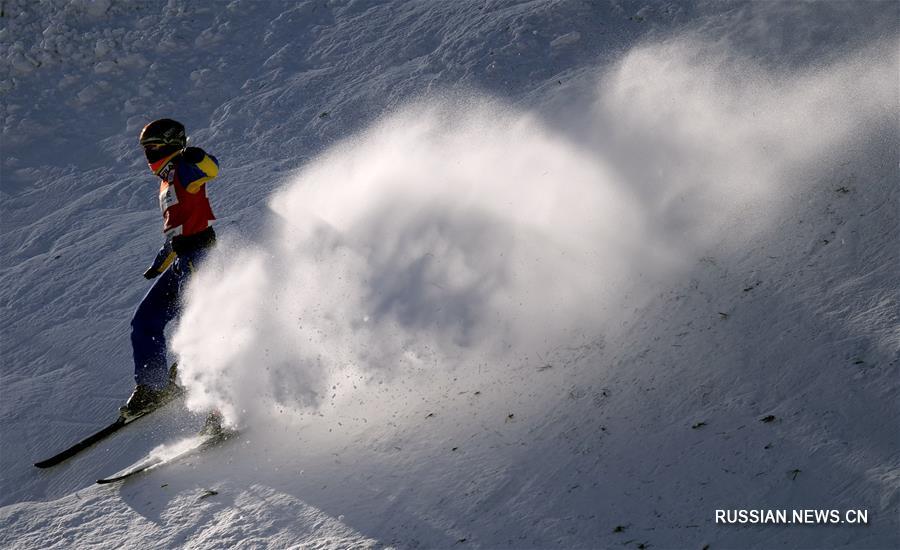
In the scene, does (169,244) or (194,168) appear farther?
(169,244)

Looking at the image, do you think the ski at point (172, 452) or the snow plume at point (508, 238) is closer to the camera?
the ski at point (172, 452)

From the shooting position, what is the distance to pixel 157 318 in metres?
6.20

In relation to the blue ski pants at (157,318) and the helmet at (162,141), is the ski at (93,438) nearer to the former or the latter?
the blue ski pants at (157,318)

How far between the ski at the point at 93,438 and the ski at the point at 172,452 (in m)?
0.54

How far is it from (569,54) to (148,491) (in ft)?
24.0

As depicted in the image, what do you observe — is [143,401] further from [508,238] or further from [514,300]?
A: [508,238]

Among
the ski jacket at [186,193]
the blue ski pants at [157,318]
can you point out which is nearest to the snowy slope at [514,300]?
the blue ski pants at [157,318]

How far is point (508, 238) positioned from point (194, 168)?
2542 mm

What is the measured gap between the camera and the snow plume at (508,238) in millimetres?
5719

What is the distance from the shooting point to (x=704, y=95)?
7.54 metres

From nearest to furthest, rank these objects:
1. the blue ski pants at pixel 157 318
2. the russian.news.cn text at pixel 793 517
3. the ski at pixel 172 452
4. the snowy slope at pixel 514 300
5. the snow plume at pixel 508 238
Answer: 1. the russian.news.cn text at pixel 793 517
2. the snowy slope at pixel 514 300
3. the ski at pixel 172 452
4. the snow plume at pixel 508 238
5. the blue ski pants at pixel 157 318

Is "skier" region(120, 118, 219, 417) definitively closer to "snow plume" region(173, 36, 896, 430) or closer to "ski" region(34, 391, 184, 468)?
"ski" region(34, 391, 184, 468)

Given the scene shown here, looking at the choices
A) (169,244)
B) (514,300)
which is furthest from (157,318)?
(514,300)

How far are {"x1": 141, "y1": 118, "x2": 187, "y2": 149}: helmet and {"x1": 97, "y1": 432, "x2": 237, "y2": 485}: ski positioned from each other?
7.33 ft
